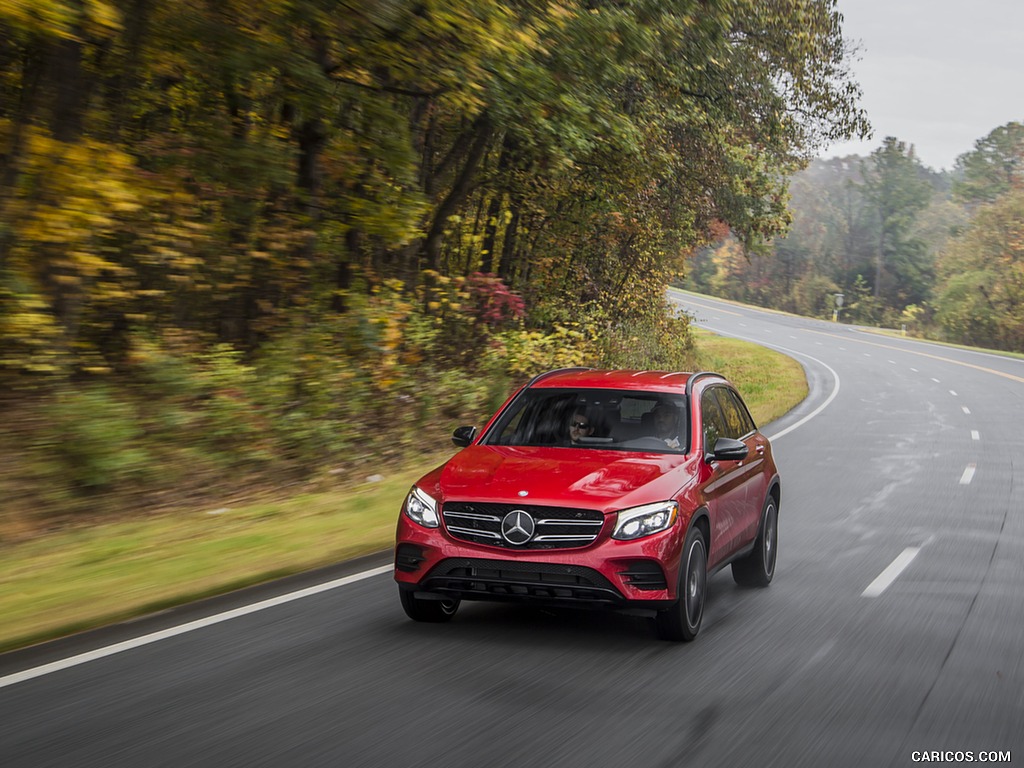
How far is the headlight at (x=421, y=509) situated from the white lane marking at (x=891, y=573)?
3.77 metres

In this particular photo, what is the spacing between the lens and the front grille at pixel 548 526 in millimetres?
6555

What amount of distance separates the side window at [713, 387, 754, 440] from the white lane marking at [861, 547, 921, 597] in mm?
1541

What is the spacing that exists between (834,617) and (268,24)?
9.31 metres

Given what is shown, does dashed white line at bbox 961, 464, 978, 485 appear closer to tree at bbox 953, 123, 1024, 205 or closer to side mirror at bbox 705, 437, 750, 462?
side mirror at bbox 705, 437, 750, 462

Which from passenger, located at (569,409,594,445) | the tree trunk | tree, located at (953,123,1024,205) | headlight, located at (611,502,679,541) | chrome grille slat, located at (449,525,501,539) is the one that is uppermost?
tree, located at (953,123,1024,205)

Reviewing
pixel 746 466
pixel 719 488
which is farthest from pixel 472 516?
pixel 746 466

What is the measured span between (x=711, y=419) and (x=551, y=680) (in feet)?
9.45

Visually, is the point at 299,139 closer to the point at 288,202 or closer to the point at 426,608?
the point at 288,202

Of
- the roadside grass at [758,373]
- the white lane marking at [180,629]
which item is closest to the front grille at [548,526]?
the white lane marking at [180,629]

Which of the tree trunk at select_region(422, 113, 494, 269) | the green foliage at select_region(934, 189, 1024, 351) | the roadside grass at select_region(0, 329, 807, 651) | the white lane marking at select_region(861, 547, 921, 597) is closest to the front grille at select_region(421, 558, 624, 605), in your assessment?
the roadside grass at select_region(0, 329, 807, 651)

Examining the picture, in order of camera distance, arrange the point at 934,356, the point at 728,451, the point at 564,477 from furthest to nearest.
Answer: the point at 934,356, the point at 728,451, the point at 564,477

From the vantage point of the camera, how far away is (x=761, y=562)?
9055mm

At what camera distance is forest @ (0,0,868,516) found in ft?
36.8

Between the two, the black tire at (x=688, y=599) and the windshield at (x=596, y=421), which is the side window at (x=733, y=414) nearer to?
the windshield at (x=596, y=421)
